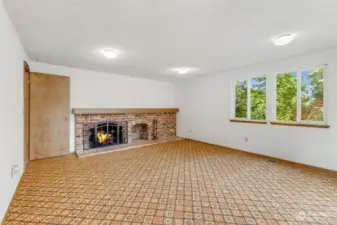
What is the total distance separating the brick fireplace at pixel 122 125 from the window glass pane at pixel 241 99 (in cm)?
257

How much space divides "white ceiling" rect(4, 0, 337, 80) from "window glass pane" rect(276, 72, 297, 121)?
0.58 m

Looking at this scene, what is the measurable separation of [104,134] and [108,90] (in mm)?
1328

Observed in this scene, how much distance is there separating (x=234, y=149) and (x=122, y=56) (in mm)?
3811

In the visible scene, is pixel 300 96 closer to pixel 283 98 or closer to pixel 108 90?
pixel 283 98

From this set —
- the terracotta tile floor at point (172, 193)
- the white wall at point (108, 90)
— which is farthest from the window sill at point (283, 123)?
the white wall at point (108, 90)

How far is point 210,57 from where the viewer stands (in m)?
3.71

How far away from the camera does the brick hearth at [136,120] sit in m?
4.57

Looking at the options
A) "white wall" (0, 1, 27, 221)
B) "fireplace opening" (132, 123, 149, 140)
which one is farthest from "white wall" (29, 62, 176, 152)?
"white wall" (0, 1, 27, 221)

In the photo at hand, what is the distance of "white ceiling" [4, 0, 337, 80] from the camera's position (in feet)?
6.18

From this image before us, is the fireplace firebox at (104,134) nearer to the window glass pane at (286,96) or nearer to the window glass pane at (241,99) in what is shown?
the window glass pane at (241,99)

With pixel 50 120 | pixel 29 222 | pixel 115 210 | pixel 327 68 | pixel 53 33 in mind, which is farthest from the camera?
pixel 50 120

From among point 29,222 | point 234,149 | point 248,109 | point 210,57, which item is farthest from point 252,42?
point 29,222

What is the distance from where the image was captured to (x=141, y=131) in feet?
20.7

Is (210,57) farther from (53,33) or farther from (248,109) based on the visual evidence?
(53,33)
